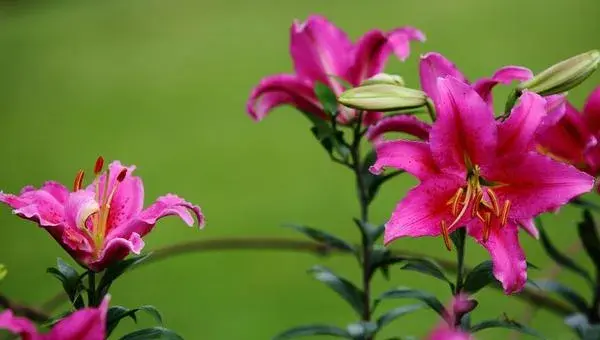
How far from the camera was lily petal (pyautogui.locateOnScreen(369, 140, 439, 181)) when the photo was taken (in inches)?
15.2

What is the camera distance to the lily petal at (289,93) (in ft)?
1.65

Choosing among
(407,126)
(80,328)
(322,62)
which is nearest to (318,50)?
(322,62)

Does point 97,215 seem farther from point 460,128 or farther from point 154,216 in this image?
point 460,128

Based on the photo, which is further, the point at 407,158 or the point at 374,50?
the point at 374,50

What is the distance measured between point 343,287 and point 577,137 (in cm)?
14

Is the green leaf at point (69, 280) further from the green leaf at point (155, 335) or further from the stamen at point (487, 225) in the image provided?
the stamen at point (487, 225)

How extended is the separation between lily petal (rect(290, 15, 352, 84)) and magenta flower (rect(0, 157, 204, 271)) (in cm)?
14

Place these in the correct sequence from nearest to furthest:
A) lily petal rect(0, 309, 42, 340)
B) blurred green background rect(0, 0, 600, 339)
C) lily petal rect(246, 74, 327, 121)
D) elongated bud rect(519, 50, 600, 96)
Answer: lily petal rect(0, 309, 42, 340)
elongated bud rect(519, 50, 600, 96)
lily petal rect(246, 74, 327, 121)
blurred green background rect(0, 0, 600, 339)

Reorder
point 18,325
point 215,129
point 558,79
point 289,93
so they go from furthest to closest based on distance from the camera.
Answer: point 215,129 → point 289,93 → point 558,79 → point 18,325

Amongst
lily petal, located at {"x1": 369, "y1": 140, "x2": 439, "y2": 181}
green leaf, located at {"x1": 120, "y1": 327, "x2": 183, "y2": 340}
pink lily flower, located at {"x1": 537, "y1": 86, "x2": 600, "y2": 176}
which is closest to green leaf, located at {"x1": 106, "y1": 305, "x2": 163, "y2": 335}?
green leaf, located at {"x1": 120, "y1": 327, "x2": 183, "y2": 340}

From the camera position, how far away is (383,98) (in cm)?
40

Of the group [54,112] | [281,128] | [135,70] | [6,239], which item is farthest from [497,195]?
[135,70]

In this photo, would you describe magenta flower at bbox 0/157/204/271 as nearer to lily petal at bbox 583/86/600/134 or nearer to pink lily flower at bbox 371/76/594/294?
pink lily flower at bbox 371/76/594/294

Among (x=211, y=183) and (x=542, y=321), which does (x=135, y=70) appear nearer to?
(x=211, y=183)
